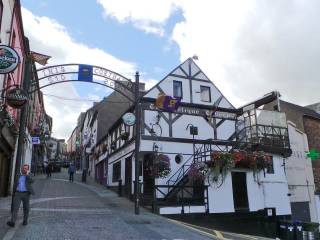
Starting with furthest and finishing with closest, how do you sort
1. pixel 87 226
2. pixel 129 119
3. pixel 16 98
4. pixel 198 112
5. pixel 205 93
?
pixel 205 93
pixel 198 112
pixel 129 119
pixel 16 98
pixel 87 226

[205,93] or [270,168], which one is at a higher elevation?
[205,93]

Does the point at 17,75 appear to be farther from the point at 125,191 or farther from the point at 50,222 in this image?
the point at 50,222

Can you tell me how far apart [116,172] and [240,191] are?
9.32m

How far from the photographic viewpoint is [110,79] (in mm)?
15695

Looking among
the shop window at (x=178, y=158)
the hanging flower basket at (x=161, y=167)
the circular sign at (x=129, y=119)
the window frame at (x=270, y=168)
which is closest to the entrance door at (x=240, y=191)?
the window frame at (x=270, y=168)

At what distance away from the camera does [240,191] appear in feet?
64.0

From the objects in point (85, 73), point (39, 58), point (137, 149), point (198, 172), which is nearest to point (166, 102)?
point (137, 149)

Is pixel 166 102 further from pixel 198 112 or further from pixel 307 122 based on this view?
pixel 307 122

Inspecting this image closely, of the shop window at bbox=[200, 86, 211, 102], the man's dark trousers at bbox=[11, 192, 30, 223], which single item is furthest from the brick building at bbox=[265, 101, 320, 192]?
the man's dark trousers at bbox=[11, 192, 30, 223]

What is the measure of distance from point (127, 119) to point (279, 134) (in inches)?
421

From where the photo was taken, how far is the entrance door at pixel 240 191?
19.2m

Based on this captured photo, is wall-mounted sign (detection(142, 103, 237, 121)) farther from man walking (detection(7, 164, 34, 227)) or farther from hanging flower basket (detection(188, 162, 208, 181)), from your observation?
man walking (detection(7, 164, 34, 227))

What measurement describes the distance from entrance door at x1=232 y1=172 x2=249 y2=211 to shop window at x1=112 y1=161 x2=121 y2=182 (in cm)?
810

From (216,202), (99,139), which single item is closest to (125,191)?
(216,202)
